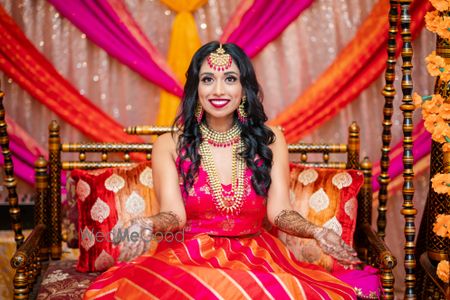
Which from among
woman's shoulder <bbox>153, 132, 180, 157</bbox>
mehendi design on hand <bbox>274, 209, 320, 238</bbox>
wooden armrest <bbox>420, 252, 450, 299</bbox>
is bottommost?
wooden armrest <bbox>420, 252, 450, 299</bbox>

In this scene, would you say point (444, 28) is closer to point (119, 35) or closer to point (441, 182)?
point (441, 182)

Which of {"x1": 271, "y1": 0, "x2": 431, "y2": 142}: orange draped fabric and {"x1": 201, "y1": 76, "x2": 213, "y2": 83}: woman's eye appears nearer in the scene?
{"x1": 201, "y1": 76, "x2": 213, "y2": 83}: woman's eye

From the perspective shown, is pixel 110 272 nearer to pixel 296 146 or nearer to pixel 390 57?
pixel 296 146

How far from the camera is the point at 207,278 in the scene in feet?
9.25

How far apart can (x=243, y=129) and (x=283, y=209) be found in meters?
0.37

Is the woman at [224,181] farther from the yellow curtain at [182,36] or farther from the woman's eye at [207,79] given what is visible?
the yellow curtain at [182,36]

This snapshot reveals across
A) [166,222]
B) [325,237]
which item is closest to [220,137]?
[166,222]

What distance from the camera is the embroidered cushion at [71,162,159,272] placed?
364 cm

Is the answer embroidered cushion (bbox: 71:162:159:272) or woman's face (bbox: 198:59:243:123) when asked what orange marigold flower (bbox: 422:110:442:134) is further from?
embroidered cushion (bbox: 71:162:159:272)

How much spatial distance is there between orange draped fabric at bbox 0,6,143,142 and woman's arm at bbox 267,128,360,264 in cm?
128

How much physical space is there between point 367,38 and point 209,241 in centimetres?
173

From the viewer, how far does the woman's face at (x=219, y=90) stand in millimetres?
3283

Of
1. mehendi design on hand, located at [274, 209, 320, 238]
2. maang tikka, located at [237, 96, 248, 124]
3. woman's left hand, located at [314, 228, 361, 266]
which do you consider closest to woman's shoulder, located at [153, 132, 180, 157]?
maang tikka, located at [237, 96, 248, 124]

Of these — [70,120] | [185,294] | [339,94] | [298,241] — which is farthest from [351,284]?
[70,120]
